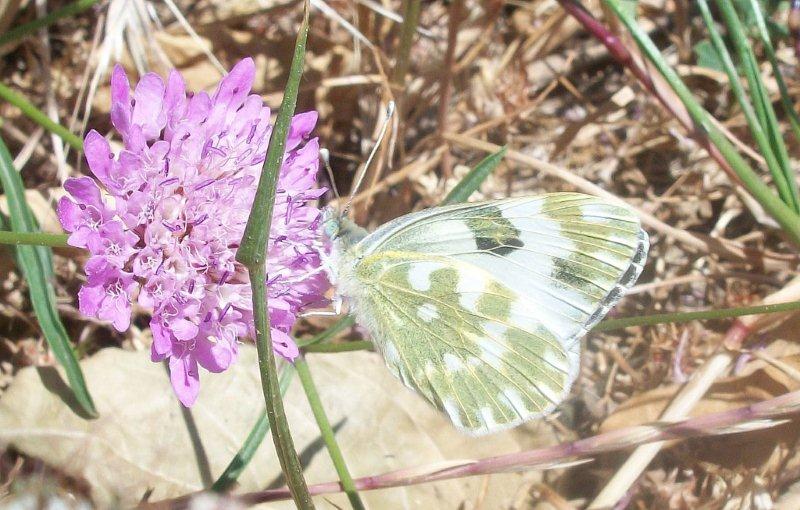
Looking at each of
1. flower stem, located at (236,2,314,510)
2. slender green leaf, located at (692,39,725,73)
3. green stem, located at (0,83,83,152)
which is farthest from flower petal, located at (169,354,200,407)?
slender green leaf, located at (692,39,725,73)

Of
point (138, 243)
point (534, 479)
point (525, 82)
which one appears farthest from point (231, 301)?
point (525, 82)

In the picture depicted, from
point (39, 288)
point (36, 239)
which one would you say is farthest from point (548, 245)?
point (39, 288)

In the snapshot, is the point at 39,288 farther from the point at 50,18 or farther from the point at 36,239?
the point at 50,18

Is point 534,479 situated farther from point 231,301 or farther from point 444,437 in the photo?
point 231,301

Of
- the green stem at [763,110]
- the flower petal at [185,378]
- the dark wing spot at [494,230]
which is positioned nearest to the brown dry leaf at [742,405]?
the green stem at [763,110]

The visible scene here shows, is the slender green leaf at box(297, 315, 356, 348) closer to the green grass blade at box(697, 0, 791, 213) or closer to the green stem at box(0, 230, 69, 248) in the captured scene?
the green stem at box(0, 230, 69, 248)

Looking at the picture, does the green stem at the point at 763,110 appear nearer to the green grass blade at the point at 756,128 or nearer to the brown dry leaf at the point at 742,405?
the green grass blade at the point at 756,128

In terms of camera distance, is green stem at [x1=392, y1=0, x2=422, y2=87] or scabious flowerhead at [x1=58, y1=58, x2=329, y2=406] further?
green stem at [x1=392, y1=0, x2=422, y2=87]
